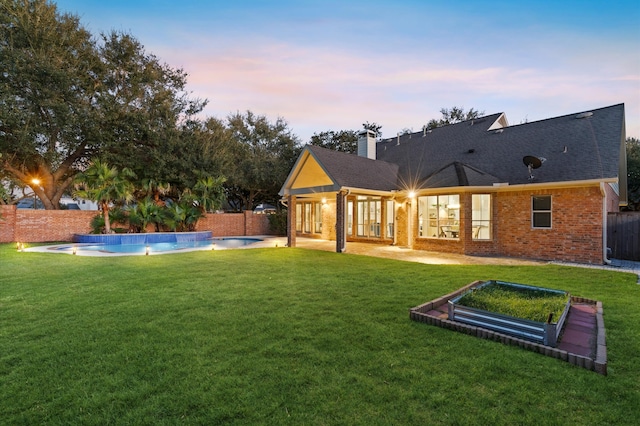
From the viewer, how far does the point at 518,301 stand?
5.45m

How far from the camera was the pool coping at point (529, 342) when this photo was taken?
348 cm

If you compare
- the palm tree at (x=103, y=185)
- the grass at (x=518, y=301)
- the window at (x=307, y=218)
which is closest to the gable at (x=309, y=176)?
the window at (x=307, y=218)

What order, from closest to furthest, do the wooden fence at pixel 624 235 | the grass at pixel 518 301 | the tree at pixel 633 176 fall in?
the grass at pixel 518 301
the wooden fence at pixel 624 235
the tree at pixel 633 176

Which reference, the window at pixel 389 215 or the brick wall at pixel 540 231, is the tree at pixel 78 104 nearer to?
the window at pixel 389 215

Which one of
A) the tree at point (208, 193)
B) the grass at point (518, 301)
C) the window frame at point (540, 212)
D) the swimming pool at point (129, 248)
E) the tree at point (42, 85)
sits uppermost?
the tree at point (42, 85)

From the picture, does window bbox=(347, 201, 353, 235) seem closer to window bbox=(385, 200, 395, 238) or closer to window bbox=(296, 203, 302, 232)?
window bbox=(385, 200, 395, 238)

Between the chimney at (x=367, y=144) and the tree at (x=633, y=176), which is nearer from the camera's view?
the chimney at (x=367, y=144)

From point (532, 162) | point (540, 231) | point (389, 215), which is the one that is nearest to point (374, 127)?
point (389, 215)

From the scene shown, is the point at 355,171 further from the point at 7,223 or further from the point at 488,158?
the point at 7,223

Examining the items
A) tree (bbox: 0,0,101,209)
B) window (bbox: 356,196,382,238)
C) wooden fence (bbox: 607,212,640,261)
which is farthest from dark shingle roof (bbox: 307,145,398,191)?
tree (bbox: 0,0,101,209)

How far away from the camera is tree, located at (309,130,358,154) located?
28.9 meters

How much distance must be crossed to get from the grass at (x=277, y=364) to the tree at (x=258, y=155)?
63.0ft

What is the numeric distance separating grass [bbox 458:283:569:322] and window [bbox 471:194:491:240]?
7.43 metres

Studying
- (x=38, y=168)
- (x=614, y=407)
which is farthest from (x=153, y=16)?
(x=614, y=407)
